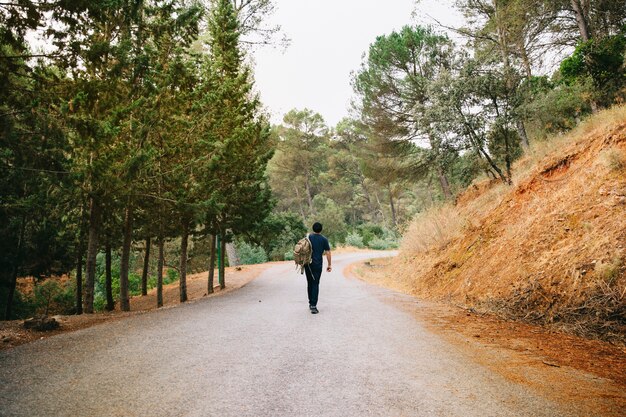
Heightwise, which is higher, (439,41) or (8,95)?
(439,41)

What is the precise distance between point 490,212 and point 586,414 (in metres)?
8.47

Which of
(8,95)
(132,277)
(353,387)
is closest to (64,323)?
(8,95)

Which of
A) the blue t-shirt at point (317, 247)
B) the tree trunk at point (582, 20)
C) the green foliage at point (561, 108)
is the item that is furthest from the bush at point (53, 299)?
the tree trunk at point (582, 20)

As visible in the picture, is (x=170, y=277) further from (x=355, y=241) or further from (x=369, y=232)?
(x=369, y=232)

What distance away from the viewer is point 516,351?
4.46 meters

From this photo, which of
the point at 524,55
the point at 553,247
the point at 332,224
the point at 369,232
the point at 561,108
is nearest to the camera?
the point at 553,247

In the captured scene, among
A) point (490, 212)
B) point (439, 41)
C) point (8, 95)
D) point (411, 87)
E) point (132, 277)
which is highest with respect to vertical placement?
point (439, 41)

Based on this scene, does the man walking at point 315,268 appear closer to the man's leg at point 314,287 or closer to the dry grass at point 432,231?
the man's leg at point 314,287

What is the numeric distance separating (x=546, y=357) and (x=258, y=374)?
140 inches

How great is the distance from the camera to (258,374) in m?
4.00

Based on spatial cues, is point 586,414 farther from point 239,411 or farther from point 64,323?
point 64,323

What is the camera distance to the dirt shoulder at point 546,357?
3.21 metres

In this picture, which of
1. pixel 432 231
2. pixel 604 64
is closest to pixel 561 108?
pixel 604 64

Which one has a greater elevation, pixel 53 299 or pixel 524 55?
pixel 524 55
